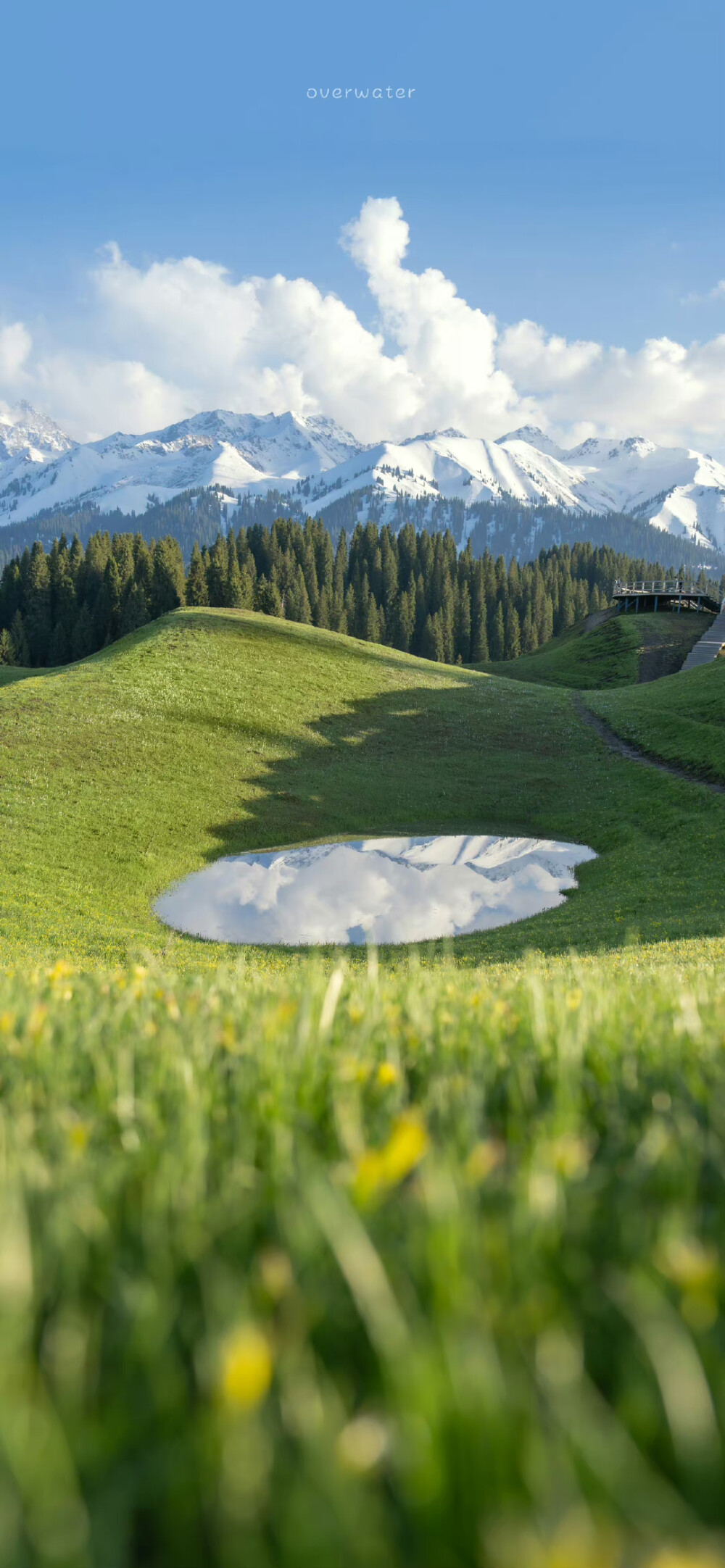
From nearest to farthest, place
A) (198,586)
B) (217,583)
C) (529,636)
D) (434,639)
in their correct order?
(217,583), (198,586), (434,639), (529,636)

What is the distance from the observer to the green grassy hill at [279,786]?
25500 mm

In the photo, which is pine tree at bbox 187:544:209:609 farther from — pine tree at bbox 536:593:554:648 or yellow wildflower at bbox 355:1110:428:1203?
yellow wildflower at bbox 355:1110:428:1203

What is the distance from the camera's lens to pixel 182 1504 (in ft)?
3.27

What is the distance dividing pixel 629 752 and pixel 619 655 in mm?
43568

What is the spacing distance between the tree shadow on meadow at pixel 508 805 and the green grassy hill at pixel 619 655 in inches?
1226

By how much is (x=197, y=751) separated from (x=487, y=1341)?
140ft

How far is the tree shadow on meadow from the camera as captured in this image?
2441cm

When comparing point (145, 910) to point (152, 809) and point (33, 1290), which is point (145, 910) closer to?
point (152, 809)

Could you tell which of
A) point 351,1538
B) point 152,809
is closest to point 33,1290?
point 351,1538

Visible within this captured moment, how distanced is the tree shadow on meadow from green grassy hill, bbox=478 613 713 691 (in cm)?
3114

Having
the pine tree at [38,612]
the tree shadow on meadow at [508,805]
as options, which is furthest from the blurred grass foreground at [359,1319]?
the pine tree at [38,612]

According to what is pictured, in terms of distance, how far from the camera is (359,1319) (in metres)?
1.35

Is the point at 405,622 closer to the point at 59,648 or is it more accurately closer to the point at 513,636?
the point at 513,636

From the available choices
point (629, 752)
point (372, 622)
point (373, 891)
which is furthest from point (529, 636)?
point (373, 891)
